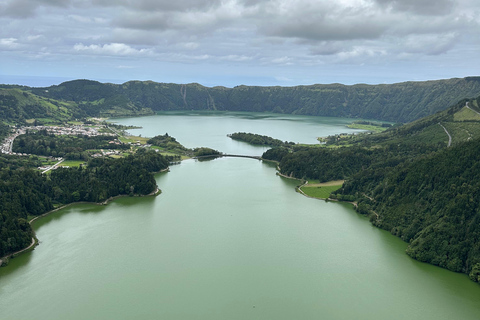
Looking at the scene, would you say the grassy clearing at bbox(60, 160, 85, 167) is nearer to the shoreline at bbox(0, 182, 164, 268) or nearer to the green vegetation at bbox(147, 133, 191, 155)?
the green vegetation at bbox(147, 133, 191, 155)

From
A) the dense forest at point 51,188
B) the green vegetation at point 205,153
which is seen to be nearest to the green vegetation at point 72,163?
the dense forest at point 51,188

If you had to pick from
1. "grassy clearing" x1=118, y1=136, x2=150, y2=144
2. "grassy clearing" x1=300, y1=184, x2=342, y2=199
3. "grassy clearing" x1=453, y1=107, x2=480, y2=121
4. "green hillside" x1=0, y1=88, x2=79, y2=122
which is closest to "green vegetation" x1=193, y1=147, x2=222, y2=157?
"grassy clearing" x1=118, y1=136, x2=150, y2=144

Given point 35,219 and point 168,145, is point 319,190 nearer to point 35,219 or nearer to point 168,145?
point 35,219

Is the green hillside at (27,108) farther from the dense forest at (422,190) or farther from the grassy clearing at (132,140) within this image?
the dense forest at (422,190)

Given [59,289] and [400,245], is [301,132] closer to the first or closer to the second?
[400,245]

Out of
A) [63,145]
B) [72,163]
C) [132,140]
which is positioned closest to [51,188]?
[72,163]
